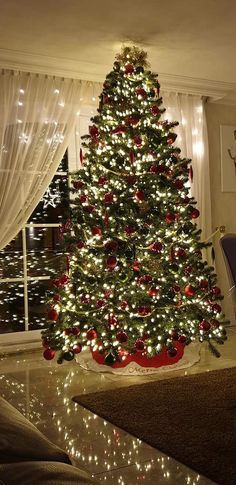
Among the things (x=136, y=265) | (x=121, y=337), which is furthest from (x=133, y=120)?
(x=121, y=337)

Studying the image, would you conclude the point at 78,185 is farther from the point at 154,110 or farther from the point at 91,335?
the point at 91,335

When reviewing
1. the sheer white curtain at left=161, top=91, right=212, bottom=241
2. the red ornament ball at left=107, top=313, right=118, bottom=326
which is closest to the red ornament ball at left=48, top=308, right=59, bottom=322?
the red ornament ball at left=107, top=313, right=118, bottom=326

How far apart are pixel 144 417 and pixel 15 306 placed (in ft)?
8.33

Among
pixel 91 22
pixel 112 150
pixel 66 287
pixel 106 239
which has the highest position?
pixel 91 22

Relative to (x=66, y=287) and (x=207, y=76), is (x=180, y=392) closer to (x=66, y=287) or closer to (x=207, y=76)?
(x=66, y=287)

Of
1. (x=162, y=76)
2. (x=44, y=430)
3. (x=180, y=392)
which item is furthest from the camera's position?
(x=162, y=76)

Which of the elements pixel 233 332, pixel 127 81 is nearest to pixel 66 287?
pixel 127 81

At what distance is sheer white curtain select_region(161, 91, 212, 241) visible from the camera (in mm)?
5398

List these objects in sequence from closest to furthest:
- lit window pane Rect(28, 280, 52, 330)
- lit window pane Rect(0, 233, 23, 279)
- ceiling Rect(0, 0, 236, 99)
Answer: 1. ceiling Rect(0, 0, 236, 99)
2. lit window pane Rect(0, 233, 23, 279)
3. lit window pane Rect(28, 280, 52, 330)

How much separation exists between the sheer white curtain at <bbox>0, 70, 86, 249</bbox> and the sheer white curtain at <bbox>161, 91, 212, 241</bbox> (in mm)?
1164

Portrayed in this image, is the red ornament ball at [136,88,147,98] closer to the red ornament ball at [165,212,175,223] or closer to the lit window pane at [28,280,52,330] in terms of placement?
the red ornament ball at [165,212,175,223]

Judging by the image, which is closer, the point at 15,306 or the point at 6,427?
the point at 6,427

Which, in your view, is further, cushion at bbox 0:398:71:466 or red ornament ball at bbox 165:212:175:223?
red ornament ball at bbox 165:212:175:223

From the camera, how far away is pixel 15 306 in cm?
519
